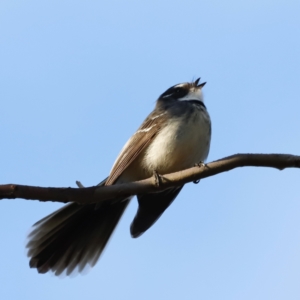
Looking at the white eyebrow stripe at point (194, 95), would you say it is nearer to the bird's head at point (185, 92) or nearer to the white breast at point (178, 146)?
the bird's head at point (185, 92)

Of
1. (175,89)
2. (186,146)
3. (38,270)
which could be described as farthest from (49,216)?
(175,89)

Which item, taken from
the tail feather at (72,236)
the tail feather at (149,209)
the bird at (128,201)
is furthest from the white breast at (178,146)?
the tail feather at (72,236)

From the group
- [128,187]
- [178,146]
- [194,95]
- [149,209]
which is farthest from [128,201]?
[128,187]

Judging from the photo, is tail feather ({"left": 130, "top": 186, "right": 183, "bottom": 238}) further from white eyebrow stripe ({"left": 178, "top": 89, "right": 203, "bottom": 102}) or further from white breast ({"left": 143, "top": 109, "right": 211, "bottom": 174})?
white eyebrow stripe ({"left": 178, "top": 89, "right": 203, "bottom": 102})

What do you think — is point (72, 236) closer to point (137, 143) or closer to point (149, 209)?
point (149, 209)

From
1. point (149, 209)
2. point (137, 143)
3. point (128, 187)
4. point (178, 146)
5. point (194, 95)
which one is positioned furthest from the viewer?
point (194, 95)

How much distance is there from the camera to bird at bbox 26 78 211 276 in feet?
22.8

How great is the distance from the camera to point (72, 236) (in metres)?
7.19

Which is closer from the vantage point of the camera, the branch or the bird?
the branch

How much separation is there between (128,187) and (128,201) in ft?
7.61

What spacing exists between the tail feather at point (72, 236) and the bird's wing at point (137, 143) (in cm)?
52

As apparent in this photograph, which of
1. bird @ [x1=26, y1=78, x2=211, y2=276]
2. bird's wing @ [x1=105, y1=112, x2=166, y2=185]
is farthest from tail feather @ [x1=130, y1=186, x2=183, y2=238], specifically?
bird's wing @ [x1=105, y1=112, x2=166, y2=185]

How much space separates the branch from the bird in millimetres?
1686

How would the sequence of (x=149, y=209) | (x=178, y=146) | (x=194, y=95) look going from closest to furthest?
(x=178, y=146) → (x=149, y=209) → (x=194, y=95)
